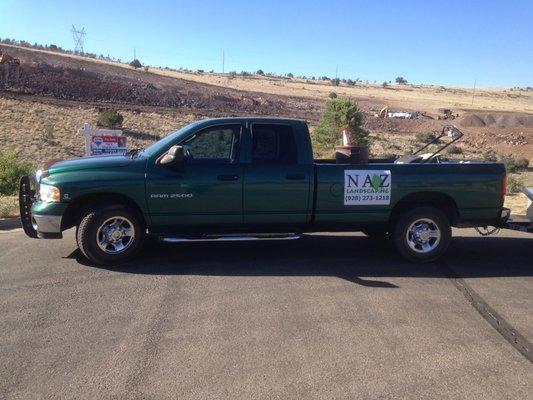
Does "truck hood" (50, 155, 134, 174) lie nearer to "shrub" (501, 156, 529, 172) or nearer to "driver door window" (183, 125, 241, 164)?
"driver door window" (183, 125, 241, 164)

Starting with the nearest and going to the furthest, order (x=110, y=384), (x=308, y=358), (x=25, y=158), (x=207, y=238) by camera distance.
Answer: (x=110, y=384) < (x=308, y=358) < (x=207, y=238) < (x=25, y=158)

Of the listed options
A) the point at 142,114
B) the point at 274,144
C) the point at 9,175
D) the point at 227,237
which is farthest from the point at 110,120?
the point at 227,237

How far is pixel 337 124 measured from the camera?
1020 inches

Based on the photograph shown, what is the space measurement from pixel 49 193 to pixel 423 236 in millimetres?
4821

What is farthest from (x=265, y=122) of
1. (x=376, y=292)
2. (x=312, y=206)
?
(x=376, y=292)

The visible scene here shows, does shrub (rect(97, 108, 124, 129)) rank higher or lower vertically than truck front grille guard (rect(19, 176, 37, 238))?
higher

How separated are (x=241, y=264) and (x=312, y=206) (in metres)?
1.18

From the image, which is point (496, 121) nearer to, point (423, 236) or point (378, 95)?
point (378, 95)

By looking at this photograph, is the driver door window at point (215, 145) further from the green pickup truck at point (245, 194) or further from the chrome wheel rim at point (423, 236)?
the chrome wheel rim at point (423, 236)

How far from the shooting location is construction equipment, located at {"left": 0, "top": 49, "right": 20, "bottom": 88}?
38.4m

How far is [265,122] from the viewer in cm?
734

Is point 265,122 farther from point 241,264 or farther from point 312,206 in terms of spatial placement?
point 241,264

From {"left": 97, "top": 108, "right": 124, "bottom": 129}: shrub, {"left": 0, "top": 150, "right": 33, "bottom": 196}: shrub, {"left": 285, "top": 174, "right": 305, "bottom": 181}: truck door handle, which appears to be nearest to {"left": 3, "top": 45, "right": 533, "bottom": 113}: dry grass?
{"left": 97, "top": 108, "right": 124, "bottom": 129}: shrub

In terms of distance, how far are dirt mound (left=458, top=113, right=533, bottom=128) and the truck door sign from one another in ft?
143
